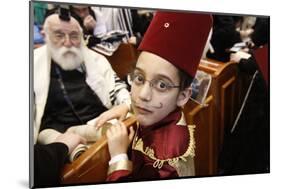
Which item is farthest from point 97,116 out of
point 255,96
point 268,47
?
point 268,47

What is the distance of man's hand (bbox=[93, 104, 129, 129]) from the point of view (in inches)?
108

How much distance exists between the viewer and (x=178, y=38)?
287 centimetres

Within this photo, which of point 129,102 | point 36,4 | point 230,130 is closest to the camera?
point 36,4

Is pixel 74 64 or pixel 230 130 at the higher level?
pixel 74 64

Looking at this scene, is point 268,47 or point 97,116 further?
point 268,47

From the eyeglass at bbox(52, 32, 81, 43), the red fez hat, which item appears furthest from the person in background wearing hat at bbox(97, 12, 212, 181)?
the eyeglass at bbox(52, 32, 81, 43)

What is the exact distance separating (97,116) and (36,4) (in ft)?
2.43

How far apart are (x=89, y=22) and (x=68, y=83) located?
387 millimetres

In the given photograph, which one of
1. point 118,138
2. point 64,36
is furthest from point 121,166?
point 64,36

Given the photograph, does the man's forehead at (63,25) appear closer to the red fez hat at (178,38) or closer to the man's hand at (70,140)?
the red fez hat at (178,38)

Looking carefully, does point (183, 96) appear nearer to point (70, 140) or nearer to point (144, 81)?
point (144, 81)

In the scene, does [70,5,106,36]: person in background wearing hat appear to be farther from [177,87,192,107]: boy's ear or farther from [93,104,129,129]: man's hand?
[177,87,192,107]: boy's ear
